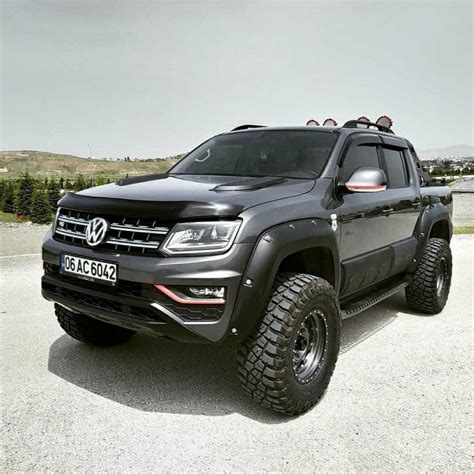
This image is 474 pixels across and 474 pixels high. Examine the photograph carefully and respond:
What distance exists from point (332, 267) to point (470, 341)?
193 cm

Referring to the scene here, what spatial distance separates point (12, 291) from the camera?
6164 mm

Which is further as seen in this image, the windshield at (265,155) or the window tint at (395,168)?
the window tint at (395,168)

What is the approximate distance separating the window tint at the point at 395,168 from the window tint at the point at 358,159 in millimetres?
233

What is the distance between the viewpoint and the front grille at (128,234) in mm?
2898

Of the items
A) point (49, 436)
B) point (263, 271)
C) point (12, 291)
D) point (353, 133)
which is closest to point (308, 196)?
point (263, 271)

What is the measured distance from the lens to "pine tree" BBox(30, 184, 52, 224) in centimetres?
1609

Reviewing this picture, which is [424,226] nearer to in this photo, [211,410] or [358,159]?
[358,159]

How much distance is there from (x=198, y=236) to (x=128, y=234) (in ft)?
1.51

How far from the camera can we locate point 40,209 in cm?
1611

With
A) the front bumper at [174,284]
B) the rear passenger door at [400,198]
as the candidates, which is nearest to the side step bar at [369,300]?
the rear passenger door at [400,198]

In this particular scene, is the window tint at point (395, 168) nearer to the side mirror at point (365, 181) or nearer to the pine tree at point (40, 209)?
the side mirror at point (365, 181)

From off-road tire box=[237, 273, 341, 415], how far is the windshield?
105 cm

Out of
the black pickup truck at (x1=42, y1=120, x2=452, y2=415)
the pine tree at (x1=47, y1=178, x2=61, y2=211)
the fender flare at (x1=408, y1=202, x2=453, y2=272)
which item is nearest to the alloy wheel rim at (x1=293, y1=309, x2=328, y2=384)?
the black pickup truck at (x1=42, y1=120, x2=452, y2=415)

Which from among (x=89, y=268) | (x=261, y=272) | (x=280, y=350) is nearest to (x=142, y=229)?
(x=89, y=268)
